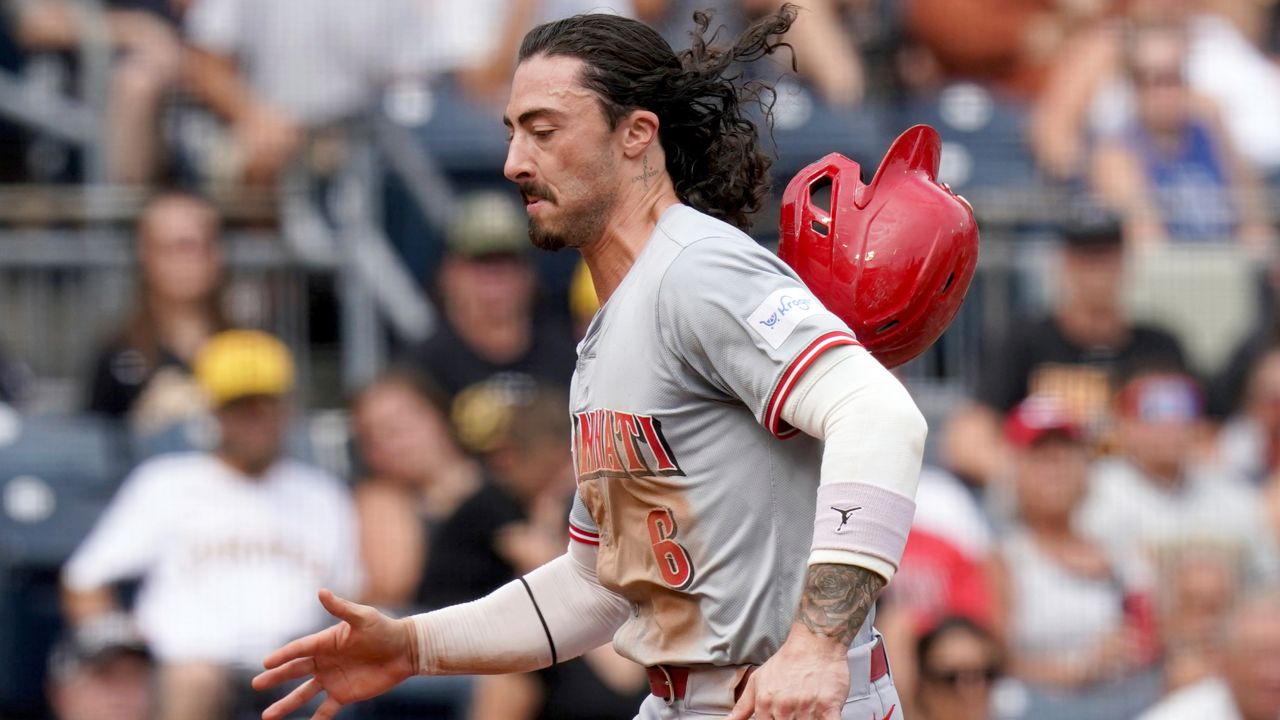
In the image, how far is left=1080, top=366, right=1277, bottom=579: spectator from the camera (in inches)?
263

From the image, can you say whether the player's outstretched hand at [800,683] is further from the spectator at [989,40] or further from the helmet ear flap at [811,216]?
the spectator at [989,40]

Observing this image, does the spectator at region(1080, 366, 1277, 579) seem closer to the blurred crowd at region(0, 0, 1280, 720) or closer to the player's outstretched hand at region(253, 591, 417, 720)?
the blurred crowd at region(0, 0, 1280, 720)

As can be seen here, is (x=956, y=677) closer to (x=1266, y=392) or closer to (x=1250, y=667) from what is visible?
(x=1250, y=667)

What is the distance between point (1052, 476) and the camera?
664 cm

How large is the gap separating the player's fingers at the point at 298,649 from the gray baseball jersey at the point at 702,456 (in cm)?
56

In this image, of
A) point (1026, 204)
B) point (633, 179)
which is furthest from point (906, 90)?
point (633, 179)

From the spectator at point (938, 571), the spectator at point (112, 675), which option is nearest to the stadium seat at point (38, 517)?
the spectator at point (112, 675)

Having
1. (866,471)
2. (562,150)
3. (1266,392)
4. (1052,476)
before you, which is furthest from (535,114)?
(1266,392)

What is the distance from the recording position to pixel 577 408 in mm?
3057

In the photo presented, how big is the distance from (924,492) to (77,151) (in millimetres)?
4120

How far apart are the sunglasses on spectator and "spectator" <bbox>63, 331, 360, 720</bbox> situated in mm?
2146

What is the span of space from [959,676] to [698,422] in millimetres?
3570

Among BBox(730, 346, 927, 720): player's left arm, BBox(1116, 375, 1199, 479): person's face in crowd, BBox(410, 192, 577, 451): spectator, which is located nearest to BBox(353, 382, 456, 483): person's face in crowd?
BBox(410, 192, 577, 451): spectator

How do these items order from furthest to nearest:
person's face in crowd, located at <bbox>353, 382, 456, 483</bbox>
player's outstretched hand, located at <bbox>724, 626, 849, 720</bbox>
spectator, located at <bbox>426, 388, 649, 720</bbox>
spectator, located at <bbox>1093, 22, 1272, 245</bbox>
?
spectator, located at <bbox>1093, 22, 1272, 245</bbox>, person's face in crowd, located at <bbox>353, 382, 456, 483</bbox>, spectator, located at <bbox>426, 388, 649, 720</bbox>, player's outstretched hand, located at <bbox>724, 626, 849, 720</bbox>
